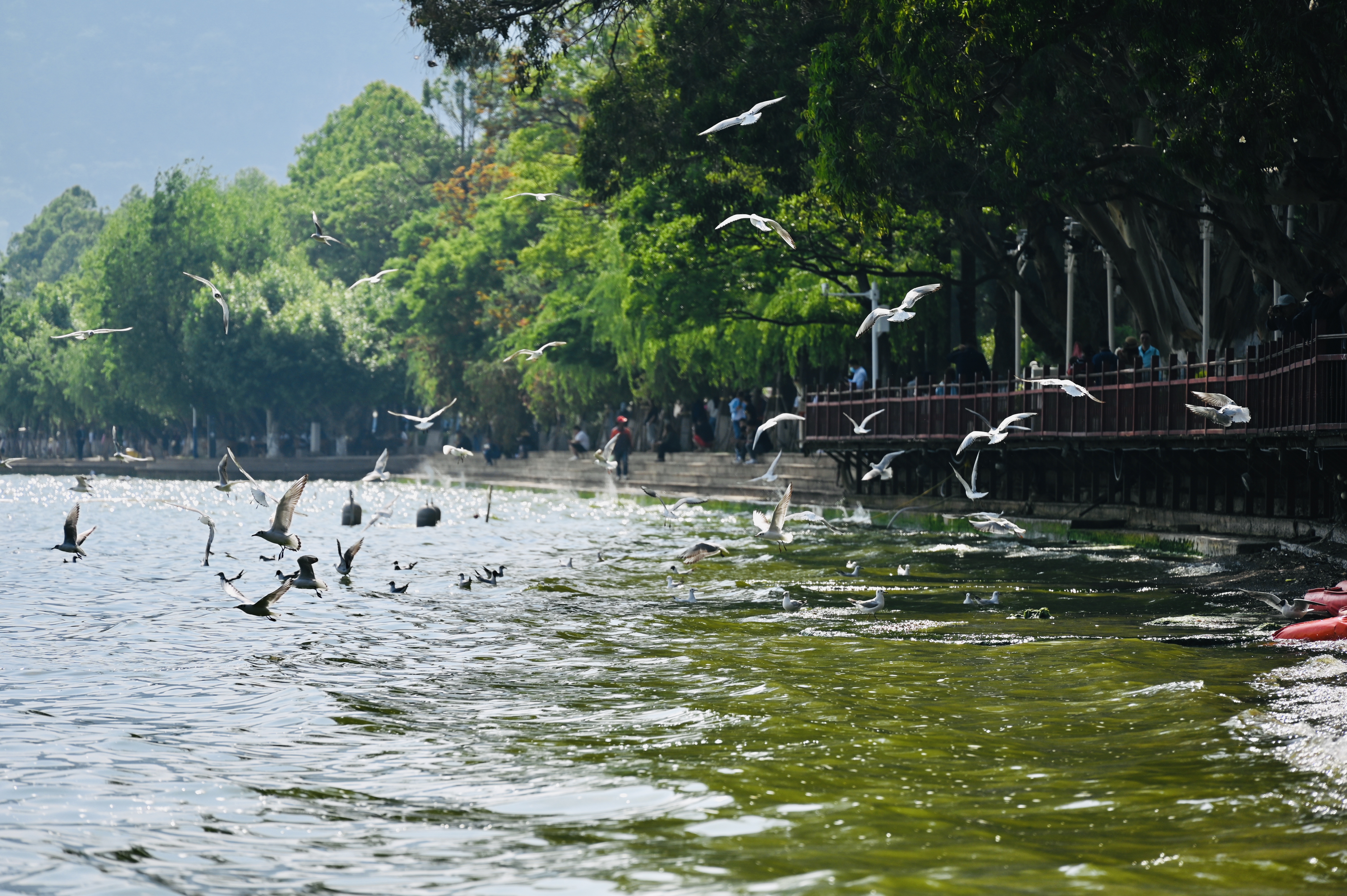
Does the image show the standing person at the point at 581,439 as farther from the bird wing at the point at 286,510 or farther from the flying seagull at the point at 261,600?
the flying seagull at the point at 261,600

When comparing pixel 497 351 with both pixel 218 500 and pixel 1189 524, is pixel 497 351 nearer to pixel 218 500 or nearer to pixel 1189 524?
pixel 218 500

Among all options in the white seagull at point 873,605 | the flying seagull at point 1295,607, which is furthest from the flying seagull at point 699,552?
the flying seagull at point 1295,607

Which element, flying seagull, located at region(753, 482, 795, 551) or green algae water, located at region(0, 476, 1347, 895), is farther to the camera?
flying seagull, located at region(753, 482, 795, 551)

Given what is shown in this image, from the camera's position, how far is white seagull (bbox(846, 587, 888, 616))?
14469 millimetres

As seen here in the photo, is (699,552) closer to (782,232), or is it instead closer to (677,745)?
(782,232)

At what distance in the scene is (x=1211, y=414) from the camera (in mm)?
16734

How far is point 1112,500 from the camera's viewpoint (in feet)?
77.2

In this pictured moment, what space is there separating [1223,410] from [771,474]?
365 inches

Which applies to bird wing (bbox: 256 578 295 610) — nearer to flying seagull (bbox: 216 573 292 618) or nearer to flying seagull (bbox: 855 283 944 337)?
flying seagull (bbox: 216 573 292 618)

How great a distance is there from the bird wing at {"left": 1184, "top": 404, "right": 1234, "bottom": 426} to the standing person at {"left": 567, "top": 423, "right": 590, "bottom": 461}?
2493 centimetres

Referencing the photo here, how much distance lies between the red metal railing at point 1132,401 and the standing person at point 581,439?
1339 centimetres

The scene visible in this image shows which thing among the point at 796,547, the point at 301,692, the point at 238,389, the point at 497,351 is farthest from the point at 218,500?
the point at 301,692

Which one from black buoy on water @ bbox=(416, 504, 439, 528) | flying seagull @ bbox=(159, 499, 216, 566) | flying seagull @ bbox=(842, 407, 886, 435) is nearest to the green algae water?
flying seagull @ bbox=(159, 499, 216, 566)

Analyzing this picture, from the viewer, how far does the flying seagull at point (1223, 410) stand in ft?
43.9
